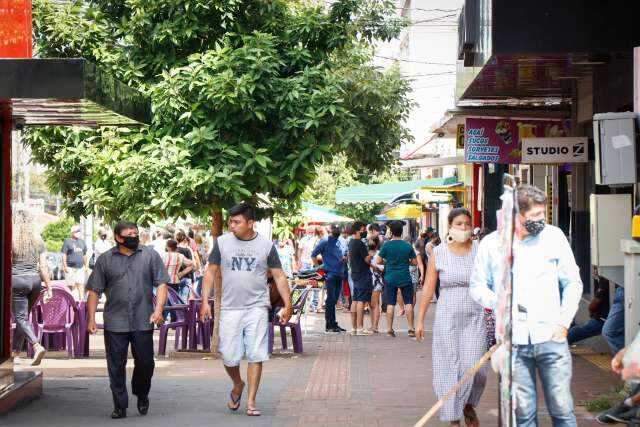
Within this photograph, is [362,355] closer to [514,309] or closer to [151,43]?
[151,43]

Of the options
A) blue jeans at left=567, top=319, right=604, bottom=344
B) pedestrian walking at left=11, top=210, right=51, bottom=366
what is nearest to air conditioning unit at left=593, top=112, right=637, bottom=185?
blue jeans at left=567, top=319, right=604, bottom=344

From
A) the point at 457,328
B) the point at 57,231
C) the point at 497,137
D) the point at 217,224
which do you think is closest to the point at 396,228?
the point at 497,137

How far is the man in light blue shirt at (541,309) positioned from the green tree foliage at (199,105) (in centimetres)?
788

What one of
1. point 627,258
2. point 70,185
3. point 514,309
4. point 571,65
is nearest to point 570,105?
point 571,65

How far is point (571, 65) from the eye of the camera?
14.8 m

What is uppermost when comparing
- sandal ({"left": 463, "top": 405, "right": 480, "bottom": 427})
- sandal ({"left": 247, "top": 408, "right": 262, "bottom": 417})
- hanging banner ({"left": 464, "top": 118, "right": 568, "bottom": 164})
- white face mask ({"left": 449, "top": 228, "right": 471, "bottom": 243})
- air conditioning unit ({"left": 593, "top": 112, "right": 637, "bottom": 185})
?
hanging banner ({"left": 464, "top": 118, "right": 568, "bottom": 164})

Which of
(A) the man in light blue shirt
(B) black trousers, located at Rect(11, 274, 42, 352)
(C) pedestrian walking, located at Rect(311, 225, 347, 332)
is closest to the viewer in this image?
(A) the man in light blue shirt

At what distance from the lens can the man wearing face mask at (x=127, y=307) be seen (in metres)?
10.7

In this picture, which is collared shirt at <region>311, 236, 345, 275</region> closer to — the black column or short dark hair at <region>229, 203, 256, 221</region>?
the black column

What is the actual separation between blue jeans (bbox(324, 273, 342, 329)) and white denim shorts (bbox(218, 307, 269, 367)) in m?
10.4

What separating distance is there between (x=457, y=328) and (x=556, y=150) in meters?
8.60

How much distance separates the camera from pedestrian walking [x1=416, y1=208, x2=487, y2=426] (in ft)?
29.7

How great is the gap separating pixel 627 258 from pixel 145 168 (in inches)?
299

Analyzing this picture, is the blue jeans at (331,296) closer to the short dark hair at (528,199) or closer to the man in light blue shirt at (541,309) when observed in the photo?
the man in light blue shirt at (541,309)
